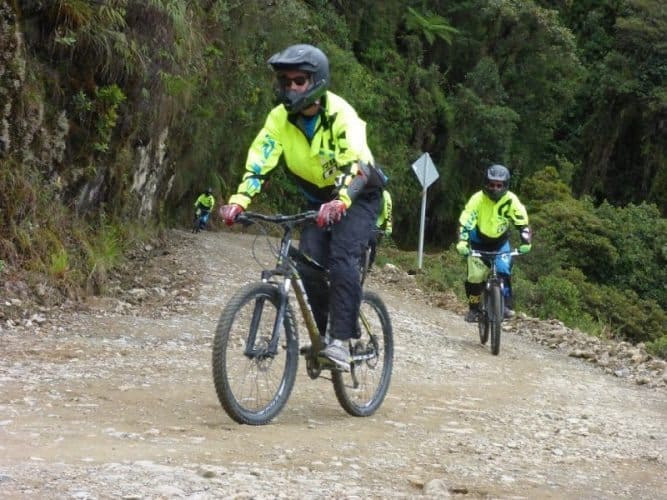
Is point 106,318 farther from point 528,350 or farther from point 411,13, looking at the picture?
point 411,13

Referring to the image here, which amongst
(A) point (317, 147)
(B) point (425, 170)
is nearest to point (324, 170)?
(A) point (317, 147)

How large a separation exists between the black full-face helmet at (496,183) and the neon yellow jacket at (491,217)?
0.32 ft

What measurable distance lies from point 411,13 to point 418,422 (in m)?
31.2

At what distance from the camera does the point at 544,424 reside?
695 centimetres

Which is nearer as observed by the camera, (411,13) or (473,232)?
(473,232)

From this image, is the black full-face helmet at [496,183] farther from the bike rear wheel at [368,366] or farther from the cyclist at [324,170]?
the cyclist at [324,170]

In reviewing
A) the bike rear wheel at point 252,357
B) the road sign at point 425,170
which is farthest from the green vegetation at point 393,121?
the bike rear wheel at point 252,357

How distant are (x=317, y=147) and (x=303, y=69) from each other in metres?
0.49

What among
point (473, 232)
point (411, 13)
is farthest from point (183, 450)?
point (411, 13)

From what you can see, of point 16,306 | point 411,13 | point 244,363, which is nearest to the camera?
point 244,363

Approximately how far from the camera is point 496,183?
11.6m

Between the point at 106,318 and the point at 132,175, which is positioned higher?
the point at 132,175

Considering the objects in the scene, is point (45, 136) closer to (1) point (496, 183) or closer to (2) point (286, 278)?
(1) point (496, 183)

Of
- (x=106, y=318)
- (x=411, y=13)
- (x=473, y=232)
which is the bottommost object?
(x=106, y=318)
